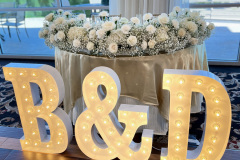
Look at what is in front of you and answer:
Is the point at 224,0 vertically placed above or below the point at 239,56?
above

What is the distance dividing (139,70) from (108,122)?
2.50ft

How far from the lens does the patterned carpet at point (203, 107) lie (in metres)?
2.33

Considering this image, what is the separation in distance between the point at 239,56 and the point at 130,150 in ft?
10.8

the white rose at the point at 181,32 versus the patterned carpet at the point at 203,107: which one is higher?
the white rose at the point at 181,32

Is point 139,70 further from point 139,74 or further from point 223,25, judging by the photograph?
point 223,25

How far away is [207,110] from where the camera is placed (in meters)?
1.21

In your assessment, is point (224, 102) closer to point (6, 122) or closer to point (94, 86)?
point (94, 86)

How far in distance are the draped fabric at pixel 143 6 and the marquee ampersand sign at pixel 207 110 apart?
268 cm

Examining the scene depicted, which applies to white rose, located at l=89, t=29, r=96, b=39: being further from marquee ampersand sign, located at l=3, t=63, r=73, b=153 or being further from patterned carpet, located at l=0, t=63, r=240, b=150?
patterned carpet, located at l=0, t=63, r=240, b=150

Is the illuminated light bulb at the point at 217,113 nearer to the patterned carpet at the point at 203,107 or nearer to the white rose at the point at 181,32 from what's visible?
the white rose at the point at 181,32

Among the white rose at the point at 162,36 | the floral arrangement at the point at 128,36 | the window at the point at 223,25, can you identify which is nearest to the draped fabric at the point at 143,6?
the window at the point at 223,25

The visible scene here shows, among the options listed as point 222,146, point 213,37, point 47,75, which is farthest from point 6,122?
point 213,37

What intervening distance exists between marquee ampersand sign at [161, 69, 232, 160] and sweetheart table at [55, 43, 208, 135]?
78 cm

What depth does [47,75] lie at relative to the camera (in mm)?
1359
